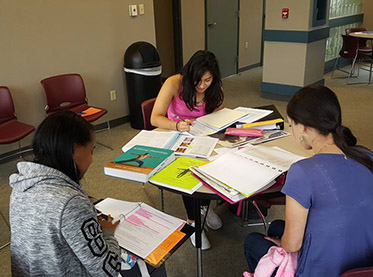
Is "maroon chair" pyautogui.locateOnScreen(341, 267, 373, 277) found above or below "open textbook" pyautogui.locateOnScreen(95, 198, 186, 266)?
above

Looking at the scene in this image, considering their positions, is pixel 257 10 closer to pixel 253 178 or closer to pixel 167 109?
pixel 167 109

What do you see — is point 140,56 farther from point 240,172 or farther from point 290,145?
point 240,172

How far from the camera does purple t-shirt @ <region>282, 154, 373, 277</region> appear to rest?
1113 mm

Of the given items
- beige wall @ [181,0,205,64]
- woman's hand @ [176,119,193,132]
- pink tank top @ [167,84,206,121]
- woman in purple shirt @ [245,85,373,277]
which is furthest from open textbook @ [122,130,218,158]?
beige wall @ [181,0,205,64]

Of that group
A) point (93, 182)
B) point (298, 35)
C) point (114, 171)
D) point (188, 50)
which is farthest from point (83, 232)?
Answer: point (188, 50)

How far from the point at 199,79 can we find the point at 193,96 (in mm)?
144

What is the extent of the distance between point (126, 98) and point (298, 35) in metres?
2.58

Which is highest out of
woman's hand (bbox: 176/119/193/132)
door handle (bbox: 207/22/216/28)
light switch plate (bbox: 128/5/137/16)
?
light switch plate (bbox: 128/5/137/16)

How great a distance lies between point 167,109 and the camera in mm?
2418

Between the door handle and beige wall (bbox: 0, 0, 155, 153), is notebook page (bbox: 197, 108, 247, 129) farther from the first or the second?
the door handle

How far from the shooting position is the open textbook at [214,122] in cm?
210

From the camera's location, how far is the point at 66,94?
373cm

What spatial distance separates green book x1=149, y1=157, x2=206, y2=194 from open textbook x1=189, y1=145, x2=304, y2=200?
0.16ft

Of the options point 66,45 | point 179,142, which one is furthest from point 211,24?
point 179,142
